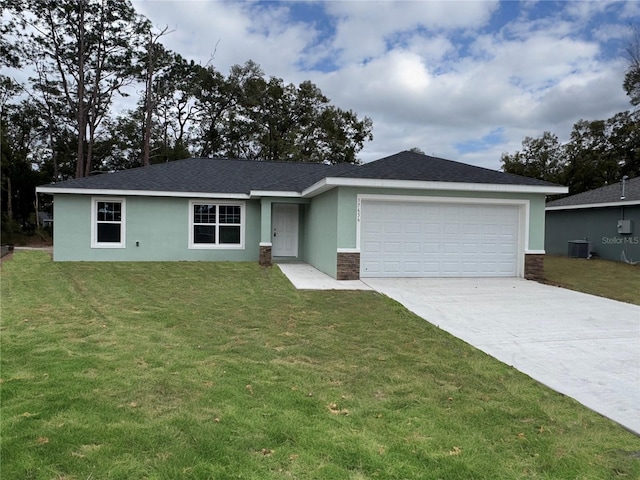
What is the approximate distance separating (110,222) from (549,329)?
13.8 metres

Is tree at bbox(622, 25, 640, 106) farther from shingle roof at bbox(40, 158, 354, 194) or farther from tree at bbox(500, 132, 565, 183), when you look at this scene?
shingle roof at bbox(40, 158, 354, 194)

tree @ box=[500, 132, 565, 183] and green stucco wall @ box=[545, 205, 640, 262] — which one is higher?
tree @ box=[500, 132, 565, 183]

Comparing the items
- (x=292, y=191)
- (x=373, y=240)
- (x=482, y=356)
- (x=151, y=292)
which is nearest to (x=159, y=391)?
(x=482, y=356)

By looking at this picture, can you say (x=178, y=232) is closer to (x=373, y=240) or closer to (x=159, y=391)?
(x=373, y=240)

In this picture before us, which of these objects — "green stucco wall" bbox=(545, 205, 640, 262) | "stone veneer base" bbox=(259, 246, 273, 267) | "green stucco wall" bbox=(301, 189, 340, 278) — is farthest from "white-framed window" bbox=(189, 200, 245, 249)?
"green stucco wall" bbox=(545, 205, 640, 262)

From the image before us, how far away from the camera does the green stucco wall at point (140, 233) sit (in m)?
15.0

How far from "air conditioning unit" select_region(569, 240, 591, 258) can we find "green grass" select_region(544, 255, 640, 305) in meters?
0.54

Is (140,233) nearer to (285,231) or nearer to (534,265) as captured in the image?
(285,231)

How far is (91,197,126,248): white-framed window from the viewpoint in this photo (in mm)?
15250

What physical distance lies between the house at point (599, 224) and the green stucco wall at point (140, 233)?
14.4 meters

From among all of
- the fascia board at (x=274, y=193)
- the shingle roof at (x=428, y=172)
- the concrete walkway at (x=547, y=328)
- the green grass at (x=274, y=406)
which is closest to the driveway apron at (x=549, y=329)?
the concrete walkway at (x=547, y=328)

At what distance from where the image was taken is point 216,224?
16016 millimetres

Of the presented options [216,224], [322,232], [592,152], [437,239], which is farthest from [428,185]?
[592,152]

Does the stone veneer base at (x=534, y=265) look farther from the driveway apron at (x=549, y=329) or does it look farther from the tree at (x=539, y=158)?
the tree at (x=539, y=158)
